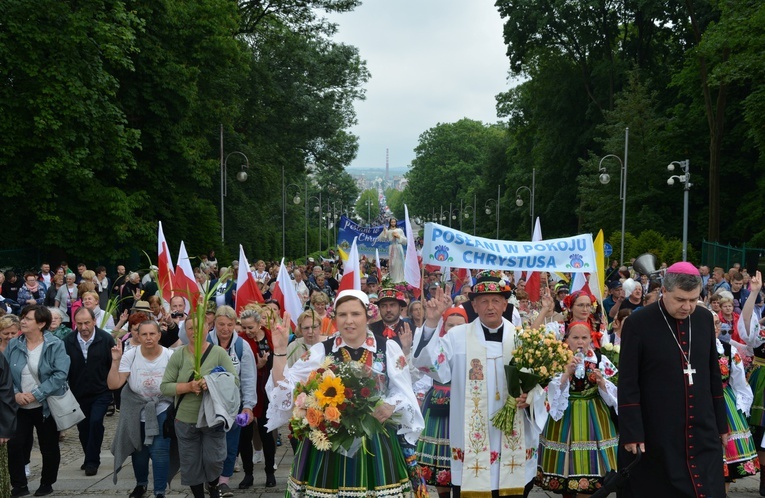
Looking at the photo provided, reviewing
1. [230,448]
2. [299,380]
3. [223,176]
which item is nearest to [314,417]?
[299,380]

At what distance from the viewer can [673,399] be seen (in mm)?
5145

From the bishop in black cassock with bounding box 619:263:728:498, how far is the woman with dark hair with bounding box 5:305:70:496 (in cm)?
530

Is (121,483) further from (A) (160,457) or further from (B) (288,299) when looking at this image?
(B) (288,299)

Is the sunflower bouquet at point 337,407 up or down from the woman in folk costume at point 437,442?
up

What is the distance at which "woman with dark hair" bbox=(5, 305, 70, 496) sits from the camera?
819cm

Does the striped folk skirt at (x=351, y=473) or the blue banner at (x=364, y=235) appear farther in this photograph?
the blue banner at (x=364, y=235)

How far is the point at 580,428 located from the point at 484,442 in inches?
36.0

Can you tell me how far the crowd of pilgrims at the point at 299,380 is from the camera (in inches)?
225

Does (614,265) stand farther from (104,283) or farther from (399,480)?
(399,480)

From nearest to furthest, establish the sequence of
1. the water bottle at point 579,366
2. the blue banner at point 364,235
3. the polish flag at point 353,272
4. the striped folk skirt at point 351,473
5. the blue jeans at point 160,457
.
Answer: the striped folk skirt at point 351,473 < the water bottle at point 579,366 < the blue jeans at point 160,457 < the polish flag at point 353,272 < the blue banner at point 364,235

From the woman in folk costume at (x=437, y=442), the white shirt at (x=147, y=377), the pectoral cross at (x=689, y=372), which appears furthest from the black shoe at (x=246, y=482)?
the pectoral cross at (x=689, y=372)

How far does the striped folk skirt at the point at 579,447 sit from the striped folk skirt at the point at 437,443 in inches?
31.4

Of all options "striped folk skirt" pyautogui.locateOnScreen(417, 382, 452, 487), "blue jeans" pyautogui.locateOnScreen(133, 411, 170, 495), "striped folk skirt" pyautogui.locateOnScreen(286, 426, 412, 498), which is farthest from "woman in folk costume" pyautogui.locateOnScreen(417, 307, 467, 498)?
"blue jeans" pyautogui.locateOnScreen(133, 411, 170, 495)

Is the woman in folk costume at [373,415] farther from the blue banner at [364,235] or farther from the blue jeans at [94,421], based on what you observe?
the blue banner at [364,235]
